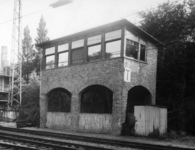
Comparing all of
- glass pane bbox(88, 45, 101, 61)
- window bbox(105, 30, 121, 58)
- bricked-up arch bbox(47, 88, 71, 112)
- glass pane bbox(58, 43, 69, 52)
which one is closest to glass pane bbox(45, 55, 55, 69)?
glass pane bbox(58, 43, 69, 52)

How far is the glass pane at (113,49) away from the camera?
15.8 metres

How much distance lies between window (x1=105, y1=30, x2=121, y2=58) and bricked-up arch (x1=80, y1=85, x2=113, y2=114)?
4.77m

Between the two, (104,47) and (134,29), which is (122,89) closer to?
(104,47)

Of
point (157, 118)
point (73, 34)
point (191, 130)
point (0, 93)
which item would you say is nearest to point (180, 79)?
point (191, 130)

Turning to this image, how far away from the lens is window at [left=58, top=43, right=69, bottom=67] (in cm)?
1917

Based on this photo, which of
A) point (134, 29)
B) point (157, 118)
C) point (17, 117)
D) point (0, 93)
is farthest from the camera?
point (0, 93)

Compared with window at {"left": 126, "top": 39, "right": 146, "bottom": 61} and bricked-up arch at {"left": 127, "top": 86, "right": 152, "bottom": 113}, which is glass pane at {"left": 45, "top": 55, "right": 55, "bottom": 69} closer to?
bricked-up arch at {"left": 127, "top": 86, "right": 152, "bottom": 113}

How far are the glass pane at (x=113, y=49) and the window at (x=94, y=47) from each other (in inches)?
31.2

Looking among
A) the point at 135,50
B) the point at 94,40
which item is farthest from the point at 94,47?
the point at 135,50

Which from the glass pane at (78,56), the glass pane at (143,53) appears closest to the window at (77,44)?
the glass pane at (78,56)

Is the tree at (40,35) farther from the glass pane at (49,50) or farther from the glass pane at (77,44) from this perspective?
the glass pane at (77,44)

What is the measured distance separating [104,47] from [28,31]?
35534mm

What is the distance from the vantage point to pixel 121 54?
606 inches

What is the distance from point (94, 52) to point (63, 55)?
3.44m
